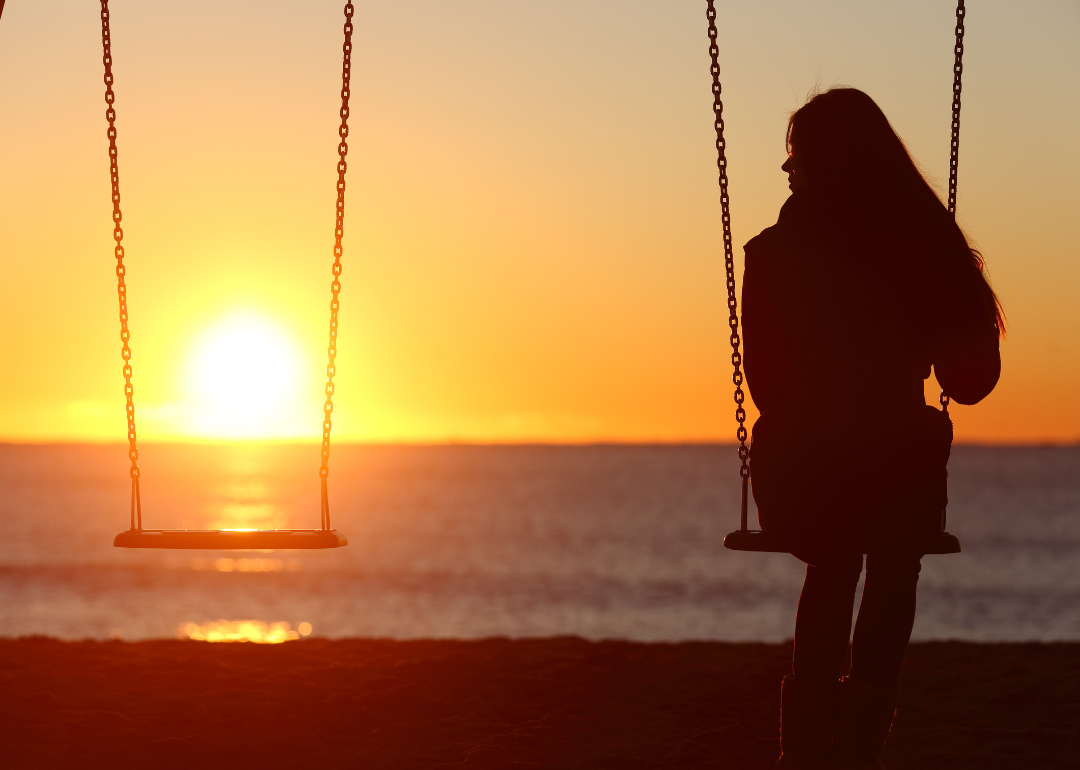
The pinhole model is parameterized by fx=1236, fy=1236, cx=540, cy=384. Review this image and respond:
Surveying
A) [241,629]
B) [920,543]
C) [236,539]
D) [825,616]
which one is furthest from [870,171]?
[241,629]

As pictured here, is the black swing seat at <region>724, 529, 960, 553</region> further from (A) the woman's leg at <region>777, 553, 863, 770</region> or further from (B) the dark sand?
(B) the dark sand

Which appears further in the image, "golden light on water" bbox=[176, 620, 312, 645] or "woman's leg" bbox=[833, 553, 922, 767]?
"golden light on water" bbox=[176, 620, 312, 645]

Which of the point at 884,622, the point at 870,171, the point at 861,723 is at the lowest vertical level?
the point at 861,723

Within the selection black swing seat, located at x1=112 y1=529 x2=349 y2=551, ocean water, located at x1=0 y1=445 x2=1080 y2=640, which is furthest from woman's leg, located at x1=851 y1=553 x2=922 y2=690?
ocean water, located at x1=0 y1=445 x2=1080 y2=640

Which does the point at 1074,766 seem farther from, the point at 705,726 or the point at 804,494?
the point at 804,494

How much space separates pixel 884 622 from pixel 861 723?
0.28 meters

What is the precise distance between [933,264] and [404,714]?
10.4ft

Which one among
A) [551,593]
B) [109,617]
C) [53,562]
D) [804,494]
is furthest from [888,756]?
[53,562]

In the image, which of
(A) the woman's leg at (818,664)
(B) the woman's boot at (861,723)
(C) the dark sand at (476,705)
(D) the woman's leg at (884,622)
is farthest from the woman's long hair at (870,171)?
(C) the dark sand at (476,705)

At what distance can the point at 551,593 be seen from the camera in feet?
95.3

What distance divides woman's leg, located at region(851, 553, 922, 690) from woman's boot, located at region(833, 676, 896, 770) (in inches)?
1.4

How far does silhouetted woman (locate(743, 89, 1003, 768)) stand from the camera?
3230mm

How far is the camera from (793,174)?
3449 millimetres

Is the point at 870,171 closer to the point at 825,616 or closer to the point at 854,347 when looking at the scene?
the point at 854,347
